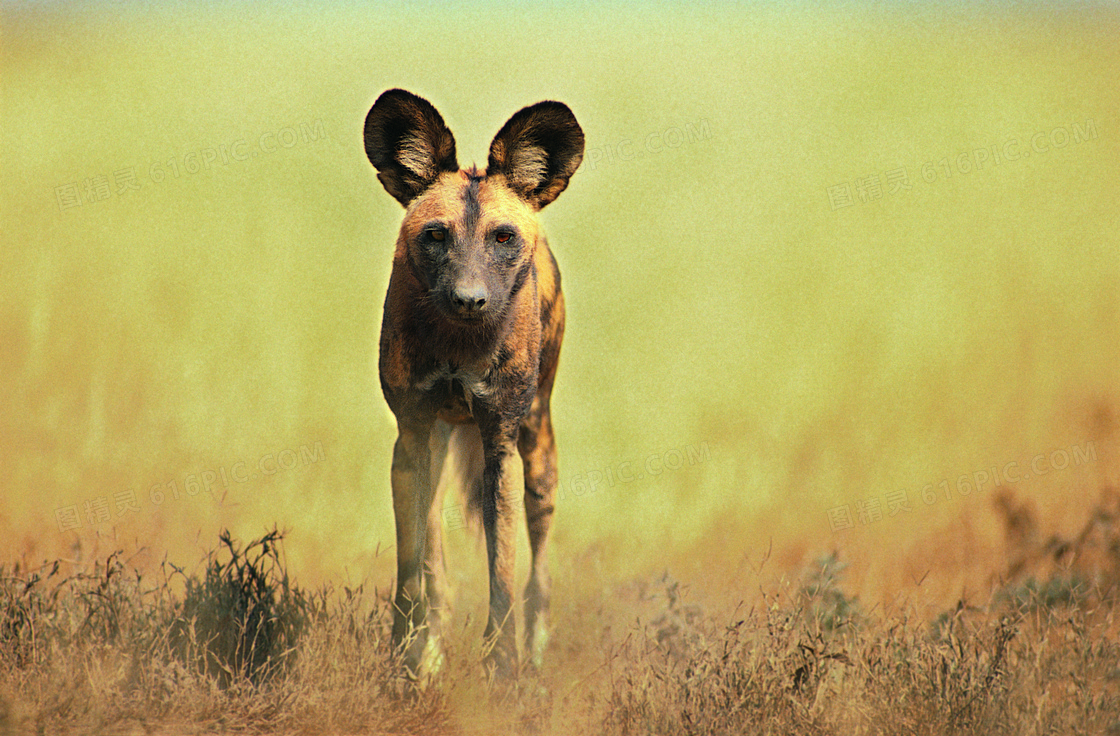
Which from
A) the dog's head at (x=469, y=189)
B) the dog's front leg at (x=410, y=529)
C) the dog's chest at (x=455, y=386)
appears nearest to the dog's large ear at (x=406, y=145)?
the dog's head at (x=469, y=189)

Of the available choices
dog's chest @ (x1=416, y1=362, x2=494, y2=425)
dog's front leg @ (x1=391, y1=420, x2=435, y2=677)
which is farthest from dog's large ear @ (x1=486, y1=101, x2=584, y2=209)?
dog's front leg @ (x1=391, y1=420, x2=435, y2=677)

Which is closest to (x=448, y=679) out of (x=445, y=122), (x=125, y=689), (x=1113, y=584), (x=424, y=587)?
(x=424, y=587)

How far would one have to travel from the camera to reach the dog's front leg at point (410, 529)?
5426 mm

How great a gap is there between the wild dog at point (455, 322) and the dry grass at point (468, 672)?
31cm

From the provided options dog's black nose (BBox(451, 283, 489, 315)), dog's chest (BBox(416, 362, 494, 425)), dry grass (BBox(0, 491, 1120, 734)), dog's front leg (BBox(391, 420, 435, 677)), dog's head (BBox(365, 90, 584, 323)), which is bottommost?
dry grass (BBox(0, 491, 1120, 734))

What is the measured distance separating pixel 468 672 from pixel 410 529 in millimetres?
834

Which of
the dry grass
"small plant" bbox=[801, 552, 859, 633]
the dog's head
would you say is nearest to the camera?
the dry grass

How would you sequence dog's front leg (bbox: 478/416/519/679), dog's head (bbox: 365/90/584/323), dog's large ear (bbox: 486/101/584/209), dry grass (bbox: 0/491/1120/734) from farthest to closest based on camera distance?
dog's front leg (bbox: 478/416/519/679)
dog's large ear (bbox: 486/101/584/209)
dog's head (bbox: 365/90/584/323)
dry grass (bbox: 0/491/1120/734)

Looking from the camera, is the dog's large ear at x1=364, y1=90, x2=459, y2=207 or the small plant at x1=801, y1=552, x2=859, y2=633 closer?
the dog's large ear at x1=364, y1=90, x2=459, y2=207

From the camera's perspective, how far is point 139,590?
5418mm

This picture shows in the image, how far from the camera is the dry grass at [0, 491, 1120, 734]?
4766 millimetres

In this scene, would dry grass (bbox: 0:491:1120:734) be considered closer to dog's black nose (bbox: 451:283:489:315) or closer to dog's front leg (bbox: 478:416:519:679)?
dog's front leg (bbox: 478:416:519:679)

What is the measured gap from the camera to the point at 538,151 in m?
5.39

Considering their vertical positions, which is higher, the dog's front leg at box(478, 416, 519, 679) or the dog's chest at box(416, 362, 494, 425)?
the dog's chest at box(416, 362, 494, 425)
